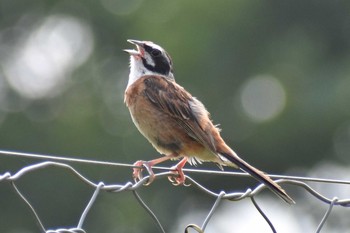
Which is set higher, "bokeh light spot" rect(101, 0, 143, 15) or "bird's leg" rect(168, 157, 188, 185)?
"bokeh light spot" rect(101, 0, 143, 15)

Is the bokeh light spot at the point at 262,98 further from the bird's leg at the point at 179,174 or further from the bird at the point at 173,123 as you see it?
the bird's leg at the point at 179,174

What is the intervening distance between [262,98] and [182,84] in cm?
142

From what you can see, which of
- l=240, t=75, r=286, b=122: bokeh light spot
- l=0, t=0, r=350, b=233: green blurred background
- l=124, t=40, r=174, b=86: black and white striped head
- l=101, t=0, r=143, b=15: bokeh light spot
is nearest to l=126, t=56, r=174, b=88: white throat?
l=124, t=40, r=174, b=86: black and white striped head

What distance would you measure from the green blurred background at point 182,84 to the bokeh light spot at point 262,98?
0.03 m

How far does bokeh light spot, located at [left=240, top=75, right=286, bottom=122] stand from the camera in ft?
75.0

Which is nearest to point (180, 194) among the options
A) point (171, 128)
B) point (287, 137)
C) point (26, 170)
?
point (287, 137)

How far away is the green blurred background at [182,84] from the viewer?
21906mm

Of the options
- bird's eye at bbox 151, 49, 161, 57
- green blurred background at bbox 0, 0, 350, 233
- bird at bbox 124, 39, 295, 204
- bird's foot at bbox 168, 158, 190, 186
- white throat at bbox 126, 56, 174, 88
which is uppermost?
green blurred background at bbox 0, 0, 350, 233

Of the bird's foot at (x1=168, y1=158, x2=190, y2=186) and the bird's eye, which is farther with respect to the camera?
the bird's eye

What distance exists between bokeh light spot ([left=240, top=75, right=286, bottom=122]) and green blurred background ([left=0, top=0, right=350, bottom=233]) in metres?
0.03

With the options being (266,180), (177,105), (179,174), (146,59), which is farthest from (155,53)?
(266,180)

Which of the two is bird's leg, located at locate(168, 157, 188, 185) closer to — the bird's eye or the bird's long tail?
the bird's long tail

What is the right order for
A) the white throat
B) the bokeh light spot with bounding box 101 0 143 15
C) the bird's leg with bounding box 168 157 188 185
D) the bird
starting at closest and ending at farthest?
the bird's leg with bounding box 168 157 188 185
the bird
the white throat
the bokeh light spot with bounding box 101 0 143 15

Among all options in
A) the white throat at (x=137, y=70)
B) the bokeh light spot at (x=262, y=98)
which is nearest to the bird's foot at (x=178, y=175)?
the white throat at (x=137, y=70)
